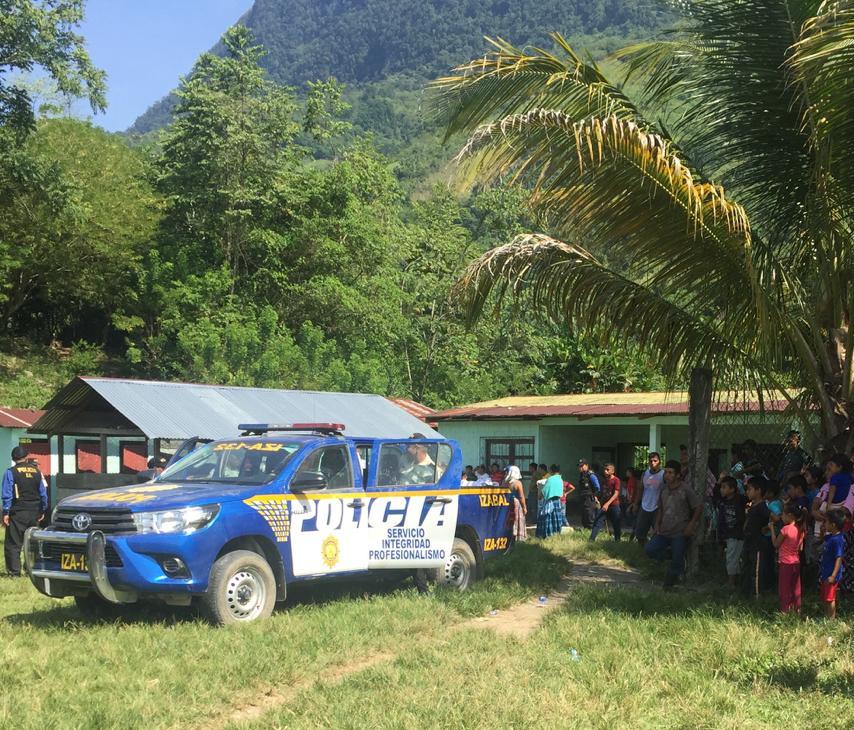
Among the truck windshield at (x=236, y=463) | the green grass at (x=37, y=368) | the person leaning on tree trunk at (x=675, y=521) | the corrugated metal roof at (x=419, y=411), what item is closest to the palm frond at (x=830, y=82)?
the person leaning on tree trunk at (x=675, y=521)

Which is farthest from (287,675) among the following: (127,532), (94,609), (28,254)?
(28,254)

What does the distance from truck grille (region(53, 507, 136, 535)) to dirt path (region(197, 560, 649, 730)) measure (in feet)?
8.44

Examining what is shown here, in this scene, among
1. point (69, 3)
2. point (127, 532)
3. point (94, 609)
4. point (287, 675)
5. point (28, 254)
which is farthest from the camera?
point (28, 254)

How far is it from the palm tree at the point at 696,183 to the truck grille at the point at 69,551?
4.97 meters

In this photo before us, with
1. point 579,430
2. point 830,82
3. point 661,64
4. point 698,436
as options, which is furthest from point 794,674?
point 579,430

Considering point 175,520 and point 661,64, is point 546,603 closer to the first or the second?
point 175,520

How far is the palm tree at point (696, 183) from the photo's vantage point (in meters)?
10.1

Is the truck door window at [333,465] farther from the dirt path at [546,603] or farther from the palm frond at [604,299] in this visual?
the palm frond at [604,299]

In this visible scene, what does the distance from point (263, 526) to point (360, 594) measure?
2256mm

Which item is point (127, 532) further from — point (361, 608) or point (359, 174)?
point (359, 174)

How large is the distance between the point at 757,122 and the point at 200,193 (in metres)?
30.8

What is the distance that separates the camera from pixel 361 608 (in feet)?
34.1

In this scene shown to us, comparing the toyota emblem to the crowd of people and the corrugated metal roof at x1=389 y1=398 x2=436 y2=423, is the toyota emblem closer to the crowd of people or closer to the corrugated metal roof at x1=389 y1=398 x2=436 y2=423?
the crowd of people

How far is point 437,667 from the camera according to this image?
26.3ft
